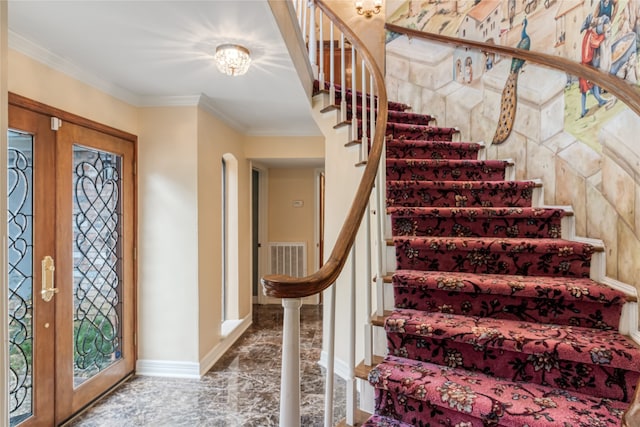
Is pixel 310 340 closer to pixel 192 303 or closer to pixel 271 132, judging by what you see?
pixel 192 303

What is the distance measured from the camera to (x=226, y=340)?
3.63 m

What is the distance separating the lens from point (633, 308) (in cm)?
147

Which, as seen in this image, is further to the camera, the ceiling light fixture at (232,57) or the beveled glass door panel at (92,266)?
the beveled glass door panel at (92,266)

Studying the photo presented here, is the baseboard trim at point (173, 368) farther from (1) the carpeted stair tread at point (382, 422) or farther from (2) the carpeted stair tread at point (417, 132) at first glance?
(2) the carpeted stair tread at point (417, 132)

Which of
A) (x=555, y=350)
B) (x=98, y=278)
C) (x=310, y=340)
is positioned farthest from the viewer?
(x=310, y=340)

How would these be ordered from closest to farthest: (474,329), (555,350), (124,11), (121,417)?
1. (555,350)
2. (474,329)
3. (124,11)
4. (121,417)

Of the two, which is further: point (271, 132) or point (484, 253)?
point (271, 132)

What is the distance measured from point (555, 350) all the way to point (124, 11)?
2.46m

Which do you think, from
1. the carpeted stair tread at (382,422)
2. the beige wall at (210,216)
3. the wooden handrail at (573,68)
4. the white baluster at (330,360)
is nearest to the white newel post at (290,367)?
the white baluster at (330,360)

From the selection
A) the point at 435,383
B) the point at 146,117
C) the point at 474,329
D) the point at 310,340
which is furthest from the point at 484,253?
the point at 146,117

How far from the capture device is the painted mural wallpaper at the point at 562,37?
1.71 meters

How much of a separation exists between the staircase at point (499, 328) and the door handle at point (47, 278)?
2.09 meters

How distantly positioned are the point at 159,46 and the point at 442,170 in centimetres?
208

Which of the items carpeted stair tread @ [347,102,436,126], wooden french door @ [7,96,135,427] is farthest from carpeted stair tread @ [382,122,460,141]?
wooden french door @ [7,96,135,427]
